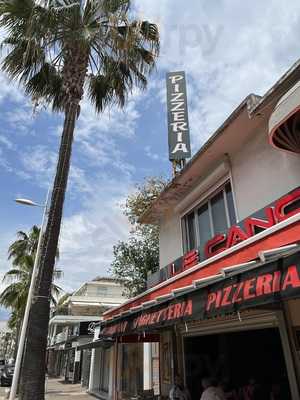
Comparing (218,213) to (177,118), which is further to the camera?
(177,118)

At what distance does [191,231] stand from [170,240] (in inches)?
52.4

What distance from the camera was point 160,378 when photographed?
11195 mm

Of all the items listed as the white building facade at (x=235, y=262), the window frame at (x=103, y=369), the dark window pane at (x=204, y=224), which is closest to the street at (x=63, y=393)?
the window frame at (x=103, y=369)

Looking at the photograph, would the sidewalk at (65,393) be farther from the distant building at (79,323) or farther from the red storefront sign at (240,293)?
the red storefront sign at (240,293)

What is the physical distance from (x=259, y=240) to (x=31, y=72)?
8.44 m

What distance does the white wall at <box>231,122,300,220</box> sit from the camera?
20.1ft

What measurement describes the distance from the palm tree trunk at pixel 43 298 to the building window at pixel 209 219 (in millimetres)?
3628

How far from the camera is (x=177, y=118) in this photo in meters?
14.1

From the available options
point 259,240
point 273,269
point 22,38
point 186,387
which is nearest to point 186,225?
point 186,387

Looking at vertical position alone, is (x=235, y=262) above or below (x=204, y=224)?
below

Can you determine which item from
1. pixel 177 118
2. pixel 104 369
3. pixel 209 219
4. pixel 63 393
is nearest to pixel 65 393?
pixel 63 393

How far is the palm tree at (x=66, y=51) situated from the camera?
28.6 ft

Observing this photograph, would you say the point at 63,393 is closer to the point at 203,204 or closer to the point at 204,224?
the point at 204,224

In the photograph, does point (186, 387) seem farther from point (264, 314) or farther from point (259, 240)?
point (259, 240)
